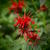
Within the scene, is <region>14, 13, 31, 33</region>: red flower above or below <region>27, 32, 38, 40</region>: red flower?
above

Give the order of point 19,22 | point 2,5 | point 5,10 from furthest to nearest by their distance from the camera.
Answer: point 2,5 < point 5,10 < point 19,22

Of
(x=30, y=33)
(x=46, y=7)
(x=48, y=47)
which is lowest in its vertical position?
(x=48, y=47)

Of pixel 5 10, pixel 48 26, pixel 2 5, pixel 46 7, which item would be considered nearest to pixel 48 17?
pixel 46 7

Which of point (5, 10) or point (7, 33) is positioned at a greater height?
point (5, 10)

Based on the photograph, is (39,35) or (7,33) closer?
(39,35)

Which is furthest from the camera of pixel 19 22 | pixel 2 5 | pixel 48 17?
pixel 2 5

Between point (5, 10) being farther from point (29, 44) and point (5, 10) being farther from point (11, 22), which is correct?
point (29, 44)

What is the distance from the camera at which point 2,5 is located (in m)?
2.49

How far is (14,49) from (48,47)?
240mm

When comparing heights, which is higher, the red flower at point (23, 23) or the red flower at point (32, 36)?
the red flower at point (23, 23)

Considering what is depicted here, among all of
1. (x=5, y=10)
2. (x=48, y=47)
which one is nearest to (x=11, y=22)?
(x=5, y=10)

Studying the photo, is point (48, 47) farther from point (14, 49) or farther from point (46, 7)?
point (46, 7)

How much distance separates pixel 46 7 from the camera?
5.90ft

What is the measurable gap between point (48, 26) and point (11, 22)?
75 cm
